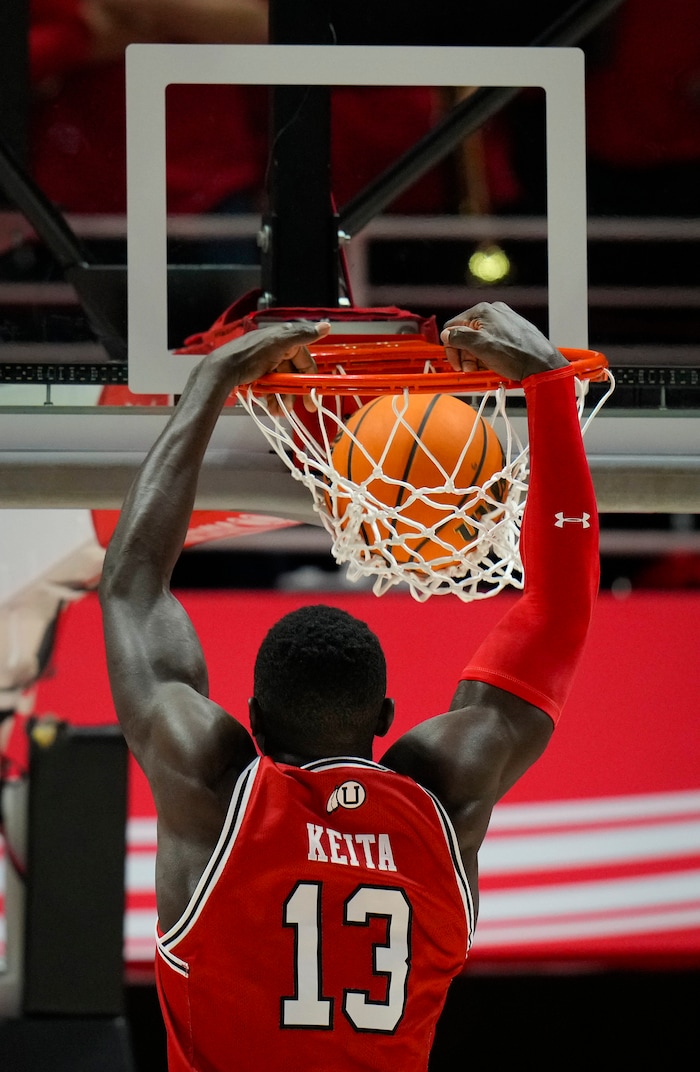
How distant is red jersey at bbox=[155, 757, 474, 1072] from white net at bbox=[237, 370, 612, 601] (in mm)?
744

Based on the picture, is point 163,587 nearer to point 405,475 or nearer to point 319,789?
point 319,789

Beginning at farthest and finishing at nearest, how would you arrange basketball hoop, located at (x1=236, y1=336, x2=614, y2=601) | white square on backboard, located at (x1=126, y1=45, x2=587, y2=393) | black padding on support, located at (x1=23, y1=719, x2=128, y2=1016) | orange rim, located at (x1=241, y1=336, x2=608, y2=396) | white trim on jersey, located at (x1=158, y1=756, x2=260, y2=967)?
1. black padding on support, located at (x1=23, y1=719, x2=128, y2=1016)
2. white square on backboard, located at (x1=126, y1=45, x2=587, y2=393)
3. basketball hoop, located at (x1=236, y1=336, x2=614, y2=601)
4. orange rim, located at (x1=241, y1=336, x2=608, y2=396)
5. white trim on jersey, located at (x1=158, y1=756, x2=260, y2=967)

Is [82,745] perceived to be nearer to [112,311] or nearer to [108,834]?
[108,834]

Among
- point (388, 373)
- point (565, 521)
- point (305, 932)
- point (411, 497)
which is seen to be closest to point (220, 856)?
point (305, 932)

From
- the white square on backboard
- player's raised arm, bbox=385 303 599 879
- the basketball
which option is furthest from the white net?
player's raised arm, bbox=385 303 599 879

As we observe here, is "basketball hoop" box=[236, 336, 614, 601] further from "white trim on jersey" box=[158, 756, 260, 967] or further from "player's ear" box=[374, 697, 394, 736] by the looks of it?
"white trim on jersey" box=[158, 756, 260, 967]

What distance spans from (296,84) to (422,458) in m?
0.91

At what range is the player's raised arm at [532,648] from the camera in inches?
58.1

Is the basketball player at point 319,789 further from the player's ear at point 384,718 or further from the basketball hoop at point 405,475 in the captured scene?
the basketball hoop at point 405,475

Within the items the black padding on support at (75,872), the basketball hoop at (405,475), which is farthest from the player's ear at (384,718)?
the black padding on support at (75,872)

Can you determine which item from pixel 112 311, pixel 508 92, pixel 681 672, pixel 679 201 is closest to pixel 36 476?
pixel 112 311

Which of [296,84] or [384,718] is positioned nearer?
[384,718]

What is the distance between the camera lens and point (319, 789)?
54.9 inches

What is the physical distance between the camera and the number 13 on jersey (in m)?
1.36
